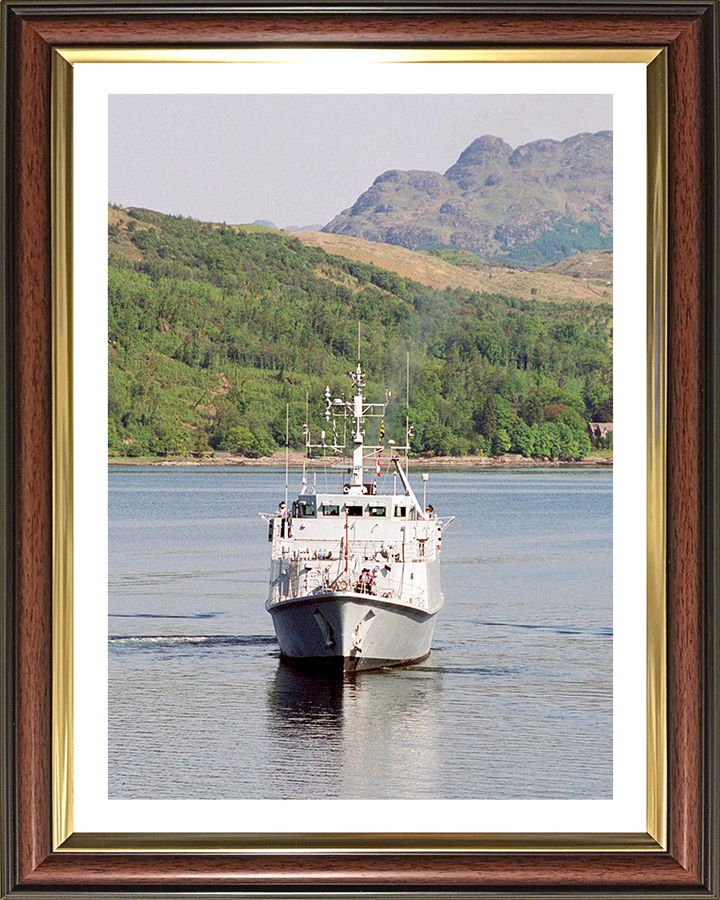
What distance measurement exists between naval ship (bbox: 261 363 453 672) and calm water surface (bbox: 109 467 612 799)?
10.4 inches

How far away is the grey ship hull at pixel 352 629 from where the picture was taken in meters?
11.1

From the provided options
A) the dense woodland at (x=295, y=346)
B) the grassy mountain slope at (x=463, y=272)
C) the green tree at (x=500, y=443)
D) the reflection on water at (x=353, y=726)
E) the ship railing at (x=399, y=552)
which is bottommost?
the reflection on water at (x=353, y=726)

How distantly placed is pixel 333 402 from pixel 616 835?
4.88 metres

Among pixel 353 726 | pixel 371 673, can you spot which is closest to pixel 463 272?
pixel 353 726

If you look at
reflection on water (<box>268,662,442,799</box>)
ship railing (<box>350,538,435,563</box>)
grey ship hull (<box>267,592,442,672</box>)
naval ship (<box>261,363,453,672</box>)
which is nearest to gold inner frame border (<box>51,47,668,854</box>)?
reflection on water (<box>268,662,442,799</box>)

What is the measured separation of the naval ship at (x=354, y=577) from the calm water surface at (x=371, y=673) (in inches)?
10.4

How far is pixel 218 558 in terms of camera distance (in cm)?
1301

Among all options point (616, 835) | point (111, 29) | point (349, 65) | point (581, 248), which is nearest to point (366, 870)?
point (616, 835)

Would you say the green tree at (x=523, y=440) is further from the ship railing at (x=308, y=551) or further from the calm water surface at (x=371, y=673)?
Answer: the ship railing at (x=308, y=551)

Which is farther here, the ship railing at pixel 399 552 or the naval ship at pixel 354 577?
the ship railing at pixel 399 552

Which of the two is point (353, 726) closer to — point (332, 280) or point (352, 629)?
point (352, 629)

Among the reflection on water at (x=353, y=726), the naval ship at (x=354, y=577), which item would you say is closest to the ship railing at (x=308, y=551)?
the naval ship at (x=354, y=577)

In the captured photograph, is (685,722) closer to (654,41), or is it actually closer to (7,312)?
(654,41)

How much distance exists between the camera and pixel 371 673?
36.9 ft
